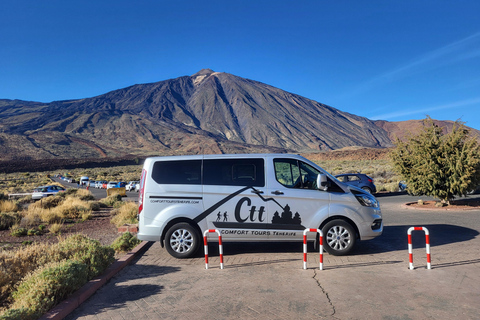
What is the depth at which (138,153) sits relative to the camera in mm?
152250

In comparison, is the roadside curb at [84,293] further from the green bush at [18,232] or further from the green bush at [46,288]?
the green bush at [18,232]

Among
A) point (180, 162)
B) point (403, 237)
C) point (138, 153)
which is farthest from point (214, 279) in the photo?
point (138, 153)

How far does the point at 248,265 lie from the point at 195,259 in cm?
126

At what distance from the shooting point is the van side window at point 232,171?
307 inches

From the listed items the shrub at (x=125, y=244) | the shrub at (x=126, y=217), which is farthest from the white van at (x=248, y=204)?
the shrub at (x=126, y=217)

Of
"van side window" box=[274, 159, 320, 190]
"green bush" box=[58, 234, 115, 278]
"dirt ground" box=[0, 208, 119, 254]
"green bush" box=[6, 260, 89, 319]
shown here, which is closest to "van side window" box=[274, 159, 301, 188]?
"van side window" box=[274, 159, 320, 190]

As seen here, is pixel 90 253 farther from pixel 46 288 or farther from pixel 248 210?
pixel 248 210

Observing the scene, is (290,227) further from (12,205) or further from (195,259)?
(12,205)

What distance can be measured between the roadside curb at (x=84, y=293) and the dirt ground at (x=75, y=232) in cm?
370

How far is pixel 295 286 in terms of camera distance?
19.2ft

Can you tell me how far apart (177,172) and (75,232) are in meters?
6.63

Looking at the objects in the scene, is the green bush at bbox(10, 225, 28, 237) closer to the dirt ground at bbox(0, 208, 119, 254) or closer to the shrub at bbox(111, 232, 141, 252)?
the dirt ground at bbox(0, 208, 119, 254)

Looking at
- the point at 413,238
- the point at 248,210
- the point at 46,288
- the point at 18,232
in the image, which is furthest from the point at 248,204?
the point at 18,232

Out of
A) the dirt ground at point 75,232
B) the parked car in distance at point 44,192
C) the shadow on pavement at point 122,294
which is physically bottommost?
the shadow on pavement at point 122,294
